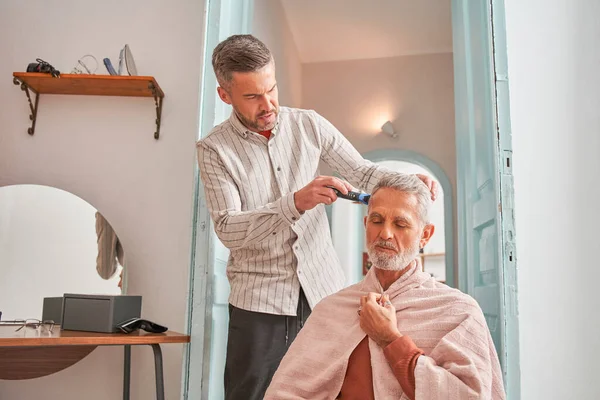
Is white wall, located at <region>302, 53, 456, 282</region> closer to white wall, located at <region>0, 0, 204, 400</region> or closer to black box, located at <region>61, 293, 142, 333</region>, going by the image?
white wall, located at <region>0, 0, 204, 400</region>

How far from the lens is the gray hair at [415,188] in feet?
5.40

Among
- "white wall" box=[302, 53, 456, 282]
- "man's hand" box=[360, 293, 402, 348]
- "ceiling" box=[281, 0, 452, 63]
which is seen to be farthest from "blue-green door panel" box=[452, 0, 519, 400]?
"white wall" box=[302, 53, 456, 282]

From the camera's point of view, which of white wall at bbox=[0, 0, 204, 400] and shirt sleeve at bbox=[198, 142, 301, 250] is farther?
white wall at bbox=[0, 0, 204, 400]

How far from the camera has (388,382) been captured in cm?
144

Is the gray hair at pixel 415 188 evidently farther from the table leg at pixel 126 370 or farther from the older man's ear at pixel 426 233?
the table leg at pixel 126 370

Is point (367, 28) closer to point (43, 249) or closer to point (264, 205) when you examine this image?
point (43, 249)

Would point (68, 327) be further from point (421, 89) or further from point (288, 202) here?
point (421, 89)

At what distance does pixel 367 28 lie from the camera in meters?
5.26

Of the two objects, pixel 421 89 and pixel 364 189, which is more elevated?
pixel 421 89

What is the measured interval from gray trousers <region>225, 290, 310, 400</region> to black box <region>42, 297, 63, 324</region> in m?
1.07

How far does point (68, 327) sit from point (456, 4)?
2.24m

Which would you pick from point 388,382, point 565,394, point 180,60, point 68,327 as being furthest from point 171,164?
point 565,394

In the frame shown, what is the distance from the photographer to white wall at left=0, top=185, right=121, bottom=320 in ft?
8.82

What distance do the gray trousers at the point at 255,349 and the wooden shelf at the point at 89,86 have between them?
1290mm
